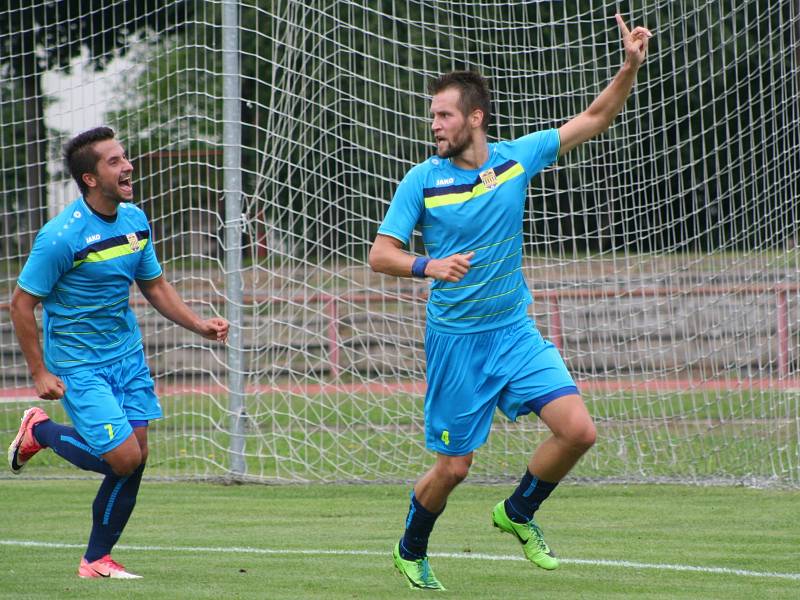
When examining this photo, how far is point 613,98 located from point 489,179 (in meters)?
0.68

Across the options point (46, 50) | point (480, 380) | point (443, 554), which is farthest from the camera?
point (46, 50)

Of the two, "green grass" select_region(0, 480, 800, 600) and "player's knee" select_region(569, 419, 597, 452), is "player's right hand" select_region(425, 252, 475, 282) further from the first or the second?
"green grass" select_region(0, 480, 800, 600)

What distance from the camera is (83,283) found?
5.95m

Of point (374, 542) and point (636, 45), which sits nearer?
point (636, 45)

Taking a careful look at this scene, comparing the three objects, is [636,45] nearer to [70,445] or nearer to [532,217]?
→ [70,445]

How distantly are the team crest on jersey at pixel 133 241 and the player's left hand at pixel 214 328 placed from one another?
49 centimetres

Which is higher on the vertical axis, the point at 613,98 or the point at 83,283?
the point at 613,98

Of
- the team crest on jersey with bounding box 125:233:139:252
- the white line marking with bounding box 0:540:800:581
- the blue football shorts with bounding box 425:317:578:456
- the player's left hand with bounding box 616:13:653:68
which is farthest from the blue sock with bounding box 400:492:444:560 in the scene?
the player's left hand with bounding box 616:13:653:68

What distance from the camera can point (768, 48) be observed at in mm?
9484

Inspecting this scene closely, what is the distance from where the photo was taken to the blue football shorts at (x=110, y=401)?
19.1ft

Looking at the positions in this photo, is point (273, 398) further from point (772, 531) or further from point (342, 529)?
point (772, 531)

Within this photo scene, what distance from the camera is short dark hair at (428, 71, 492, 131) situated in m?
5.56

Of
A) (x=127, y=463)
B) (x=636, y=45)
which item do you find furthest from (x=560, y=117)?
(x=127, y=463)

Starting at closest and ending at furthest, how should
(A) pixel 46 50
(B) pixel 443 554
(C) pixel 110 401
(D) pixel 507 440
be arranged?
(C) pixel 110 401 → (B) pixel 443 554 → (D) pixel 507 440 → (A) pixel 46 50
